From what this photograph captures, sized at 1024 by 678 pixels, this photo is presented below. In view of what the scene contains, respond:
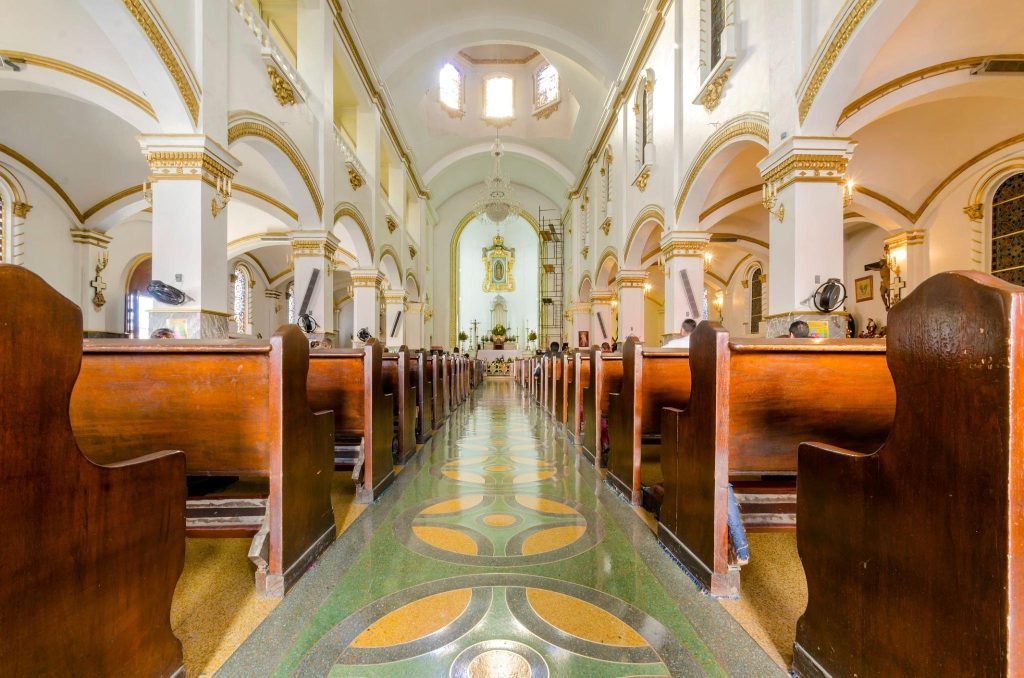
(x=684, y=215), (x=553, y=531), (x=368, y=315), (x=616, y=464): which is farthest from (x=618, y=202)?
(x=553, y=531)

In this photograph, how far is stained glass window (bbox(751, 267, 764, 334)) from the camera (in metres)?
12.3

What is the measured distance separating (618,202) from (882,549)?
9.62 m

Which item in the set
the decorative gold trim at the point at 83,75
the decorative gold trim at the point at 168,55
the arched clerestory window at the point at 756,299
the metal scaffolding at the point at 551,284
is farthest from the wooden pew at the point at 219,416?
the metal scaffolding at the point at 551,284

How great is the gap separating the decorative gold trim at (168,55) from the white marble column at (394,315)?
26.6 feet

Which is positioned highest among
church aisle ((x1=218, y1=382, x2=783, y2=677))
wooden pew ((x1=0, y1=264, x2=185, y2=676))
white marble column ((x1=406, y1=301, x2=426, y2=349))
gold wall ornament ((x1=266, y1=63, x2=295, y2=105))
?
gold wall ornament ((x1=266, y1=63, x2=295, y2=105))

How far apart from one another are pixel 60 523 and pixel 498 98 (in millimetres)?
16540

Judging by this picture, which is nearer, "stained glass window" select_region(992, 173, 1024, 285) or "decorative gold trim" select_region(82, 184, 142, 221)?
"stained glass window" select_region(992, 173, 1024, 285)

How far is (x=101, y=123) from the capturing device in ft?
20.9

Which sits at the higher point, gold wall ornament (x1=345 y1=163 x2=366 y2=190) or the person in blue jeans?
gold wall ornament (x1=345 y1=163 x2=366 y2=190)

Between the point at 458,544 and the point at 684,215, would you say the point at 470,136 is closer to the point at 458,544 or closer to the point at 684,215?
the point at 684,215

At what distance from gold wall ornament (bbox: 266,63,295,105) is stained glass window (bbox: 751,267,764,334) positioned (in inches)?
464

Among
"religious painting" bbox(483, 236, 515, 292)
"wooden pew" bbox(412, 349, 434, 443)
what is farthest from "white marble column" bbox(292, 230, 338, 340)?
"religious painting" bbox(483, 236, 515, 292)

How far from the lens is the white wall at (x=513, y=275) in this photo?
19766 millimetres

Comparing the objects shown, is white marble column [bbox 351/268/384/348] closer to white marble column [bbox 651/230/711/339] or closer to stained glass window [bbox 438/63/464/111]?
white marble column [bbox 651/230/711/339]
